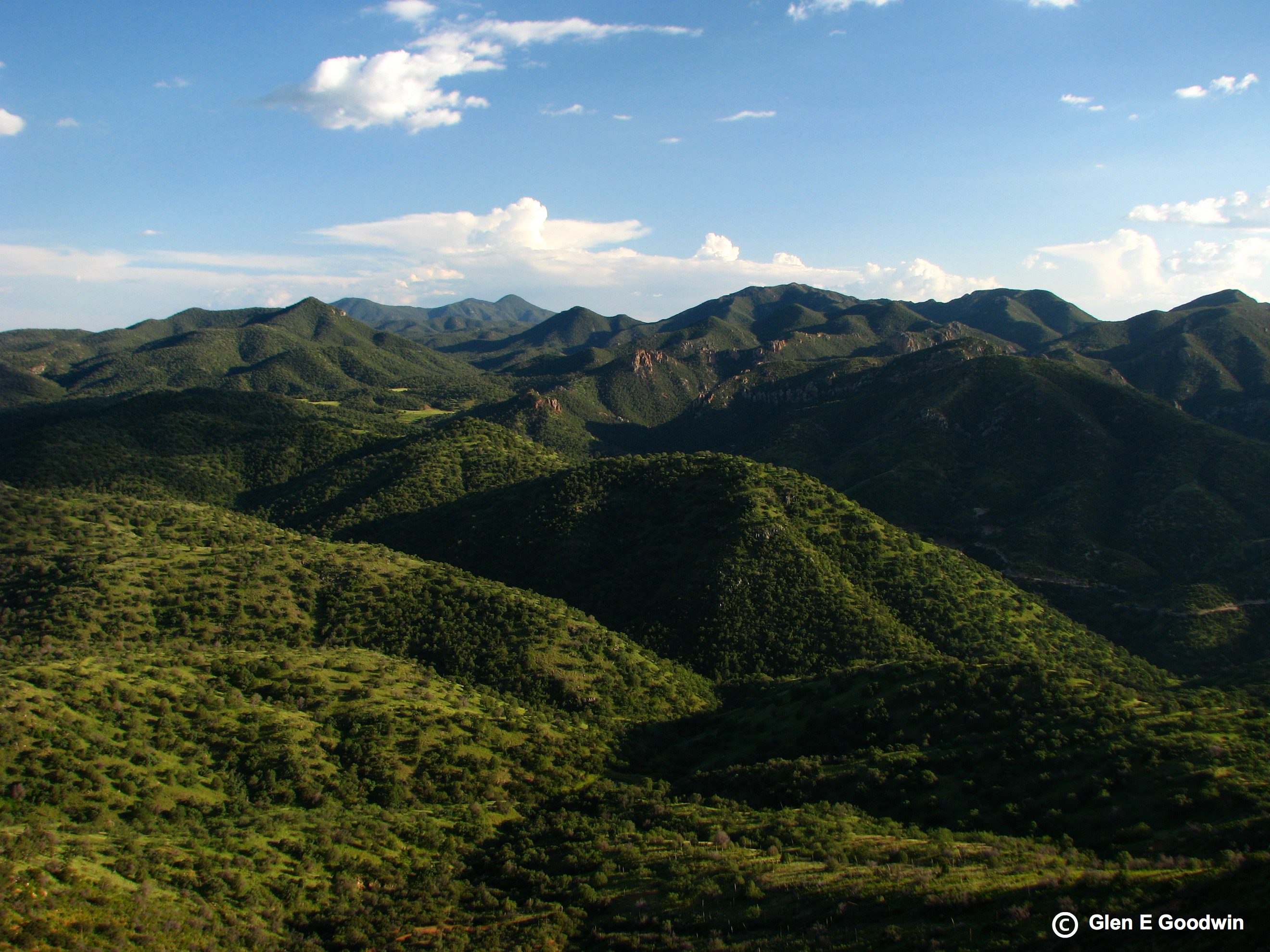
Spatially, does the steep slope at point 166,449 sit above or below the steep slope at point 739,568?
above

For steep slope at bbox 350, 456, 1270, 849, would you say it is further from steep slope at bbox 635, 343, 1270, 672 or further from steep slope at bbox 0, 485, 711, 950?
steep slope at bbox 635, 343, 1270, 672

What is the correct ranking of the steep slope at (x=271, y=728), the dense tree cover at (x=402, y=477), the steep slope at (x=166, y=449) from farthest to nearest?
the steep slope at (x=166, y=449) < the dense tree cover at (x=402, y=477) < the steep slope at (x=271, y=728)

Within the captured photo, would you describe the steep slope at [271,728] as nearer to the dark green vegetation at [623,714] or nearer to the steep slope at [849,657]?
the dark green vegetation at [623,714]

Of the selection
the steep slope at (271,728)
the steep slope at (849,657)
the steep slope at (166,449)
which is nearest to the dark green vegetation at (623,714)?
the steep slope at (271,728)

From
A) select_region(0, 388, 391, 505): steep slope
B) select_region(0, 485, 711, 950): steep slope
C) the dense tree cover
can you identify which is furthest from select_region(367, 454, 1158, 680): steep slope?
select_region(0, 388, 391, 505): steep slope

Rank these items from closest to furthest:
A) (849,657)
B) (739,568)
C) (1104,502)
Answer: (849,657), (739,568), (1104,502)

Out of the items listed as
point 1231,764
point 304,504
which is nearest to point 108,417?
point 304,504

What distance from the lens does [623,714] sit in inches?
3150

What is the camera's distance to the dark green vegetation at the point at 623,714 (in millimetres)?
39000

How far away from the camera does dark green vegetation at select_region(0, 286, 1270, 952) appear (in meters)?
39.0

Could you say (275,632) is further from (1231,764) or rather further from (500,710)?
(1231,764)

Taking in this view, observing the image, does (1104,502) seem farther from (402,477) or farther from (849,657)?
(402,477)

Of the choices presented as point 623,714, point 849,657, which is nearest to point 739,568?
point 849,657

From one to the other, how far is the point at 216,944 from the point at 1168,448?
19608cm
